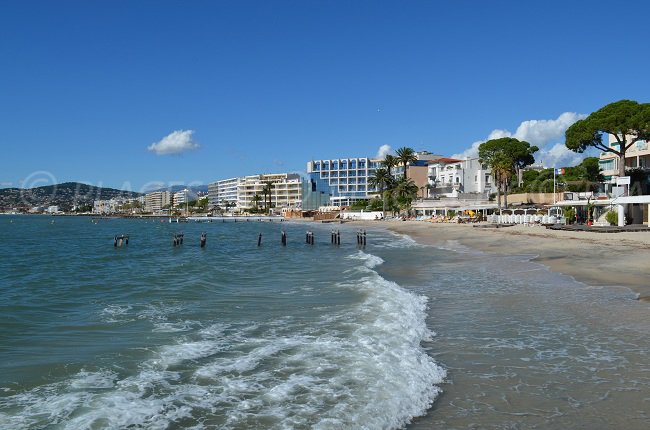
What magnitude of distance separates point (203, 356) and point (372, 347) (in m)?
3.05

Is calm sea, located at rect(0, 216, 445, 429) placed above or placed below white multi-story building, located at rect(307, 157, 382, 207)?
below

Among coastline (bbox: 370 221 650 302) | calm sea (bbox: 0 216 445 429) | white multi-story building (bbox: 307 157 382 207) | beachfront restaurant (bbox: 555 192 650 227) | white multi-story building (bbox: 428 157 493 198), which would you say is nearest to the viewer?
calm sea (bbox: 0 216 445 429)

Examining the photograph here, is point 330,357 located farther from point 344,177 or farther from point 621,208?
point 344,177

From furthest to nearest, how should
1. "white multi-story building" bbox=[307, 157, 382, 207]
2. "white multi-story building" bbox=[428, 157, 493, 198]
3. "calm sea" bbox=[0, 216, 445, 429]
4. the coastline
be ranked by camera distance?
"white multi-story building" bbox=[307, 157, 382, 207], "white multi-story building" bbox=[428, 157, 493, 198], the coastline, "calm sea" bbox=[0, 216, 445, 429]

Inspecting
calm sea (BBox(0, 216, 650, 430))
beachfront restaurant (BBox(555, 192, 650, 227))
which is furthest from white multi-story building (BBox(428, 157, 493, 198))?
calm sea (BBox(0, 216, 650, 430))

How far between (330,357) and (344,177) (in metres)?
179

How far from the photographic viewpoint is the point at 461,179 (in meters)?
104

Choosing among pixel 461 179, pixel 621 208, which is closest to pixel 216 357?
pixel 621 208

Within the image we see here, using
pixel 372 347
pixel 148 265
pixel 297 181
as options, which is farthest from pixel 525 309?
pixel 297 181

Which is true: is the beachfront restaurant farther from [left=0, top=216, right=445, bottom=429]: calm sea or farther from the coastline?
[left=0, top=216, right=445, bottom=429]: calm sea

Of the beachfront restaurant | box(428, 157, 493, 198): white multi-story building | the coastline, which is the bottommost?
the coastline

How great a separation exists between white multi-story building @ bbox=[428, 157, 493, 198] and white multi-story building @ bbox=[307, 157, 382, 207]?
59.9 m

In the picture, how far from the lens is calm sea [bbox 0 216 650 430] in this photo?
20.9 feet

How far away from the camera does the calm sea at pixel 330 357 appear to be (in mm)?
6355
